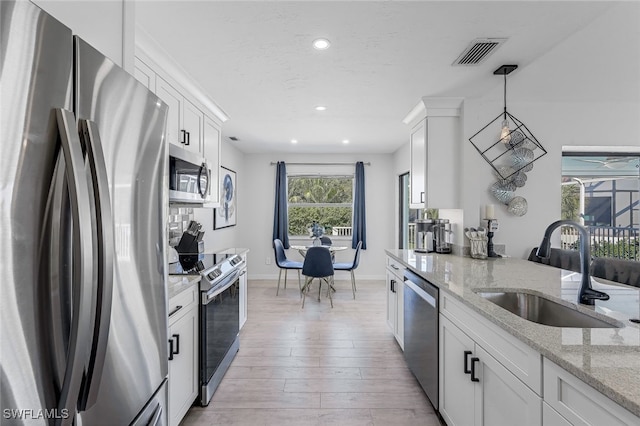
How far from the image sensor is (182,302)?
1.88 meters

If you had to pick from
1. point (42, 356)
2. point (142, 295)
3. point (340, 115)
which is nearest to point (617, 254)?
point (340, 115)

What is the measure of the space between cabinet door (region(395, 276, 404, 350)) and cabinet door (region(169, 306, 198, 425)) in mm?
1707

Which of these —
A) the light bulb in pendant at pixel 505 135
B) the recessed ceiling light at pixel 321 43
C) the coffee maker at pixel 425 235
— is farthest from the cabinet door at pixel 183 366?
the light bulb in pendant at pixel 505 135

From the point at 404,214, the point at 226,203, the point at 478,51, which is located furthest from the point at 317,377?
the point at 404,214

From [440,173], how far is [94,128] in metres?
Answer: 2.92

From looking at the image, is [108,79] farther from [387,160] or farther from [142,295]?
[387,160]

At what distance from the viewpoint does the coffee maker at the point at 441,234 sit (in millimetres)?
3252

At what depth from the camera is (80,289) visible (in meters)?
0.67

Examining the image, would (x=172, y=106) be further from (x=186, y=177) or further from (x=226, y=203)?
(x=226, y=203)

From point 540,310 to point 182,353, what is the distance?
6.56ft

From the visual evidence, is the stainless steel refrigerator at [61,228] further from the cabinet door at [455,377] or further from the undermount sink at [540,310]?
the undermount sink at [540,310]

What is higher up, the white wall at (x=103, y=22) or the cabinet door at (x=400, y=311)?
the white wall at (x=103, y=22)

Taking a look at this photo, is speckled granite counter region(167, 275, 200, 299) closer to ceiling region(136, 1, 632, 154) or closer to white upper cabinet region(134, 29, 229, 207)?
white upper cabinet region(134, 29, 229, 207)

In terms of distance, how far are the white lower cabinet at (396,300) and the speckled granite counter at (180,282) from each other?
1.72 m
